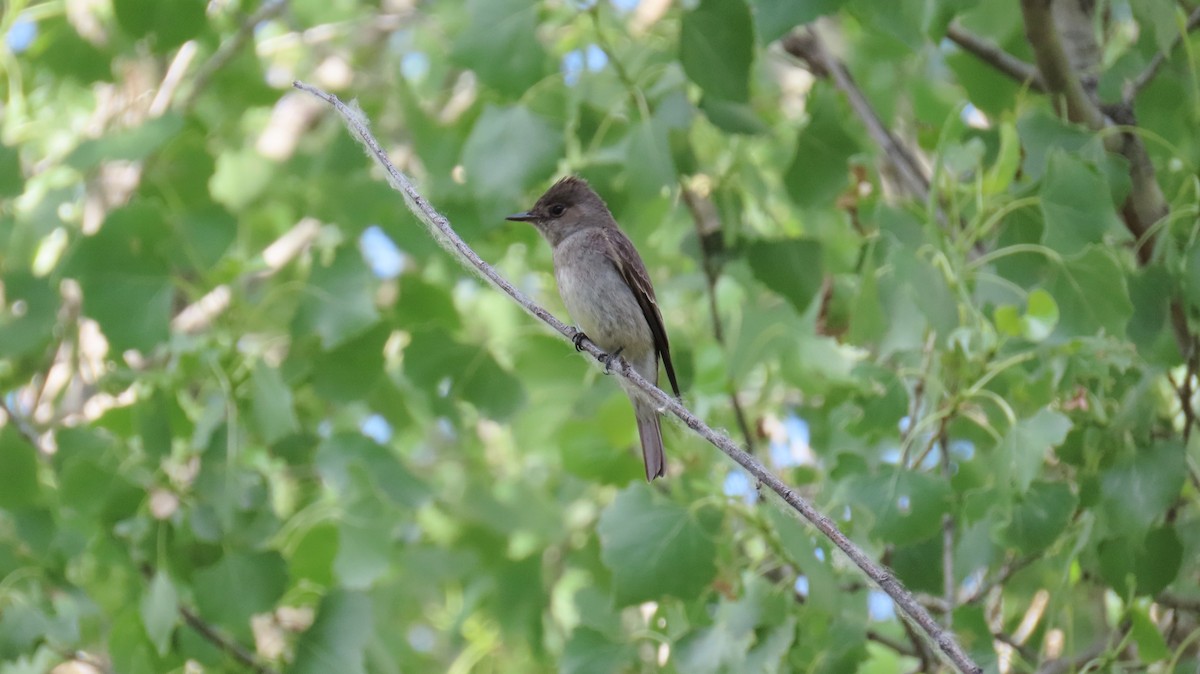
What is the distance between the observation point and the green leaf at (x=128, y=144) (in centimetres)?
449

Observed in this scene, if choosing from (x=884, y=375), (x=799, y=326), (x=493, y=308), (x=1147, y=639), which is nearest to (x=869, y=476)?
(x=884, y=375)

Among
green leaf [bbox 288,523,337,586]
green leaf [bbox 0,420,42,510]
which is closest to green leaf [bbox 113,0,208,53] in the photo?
green leaf [bbox 0,420,42,510]

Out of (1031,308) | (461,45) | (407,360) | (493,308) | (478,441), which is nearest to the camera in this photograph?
(1031,308)

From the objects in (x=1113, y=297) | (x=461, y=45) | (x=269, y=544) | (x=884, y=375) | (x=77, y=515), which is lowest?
(x=269, y=544)

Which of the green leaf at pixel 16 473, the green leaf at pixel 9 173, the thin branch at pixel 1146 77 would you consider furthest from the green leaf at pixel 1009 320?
the green leaf at pixel 9 173

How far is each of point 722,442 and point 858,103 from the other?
2.76 metres

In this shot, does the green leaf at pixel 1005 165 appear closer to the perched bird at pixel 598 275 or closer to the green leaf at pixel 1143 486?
the green leaf at pixel 1143 486

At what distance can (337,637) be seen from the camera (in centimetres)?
430

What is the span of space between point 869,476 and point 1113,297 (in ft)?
2.64

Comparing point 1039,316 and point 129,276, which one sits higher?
point 1039,316

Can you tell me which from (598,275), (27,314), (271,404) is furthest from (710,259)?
(27,314)

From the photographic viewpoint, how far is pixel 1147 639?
3.57 meters

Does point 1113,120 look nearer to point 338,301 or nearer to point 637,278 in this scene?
point 637,278

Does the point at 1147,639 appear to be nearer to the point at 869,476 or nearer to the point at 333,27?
the point at 869,476
